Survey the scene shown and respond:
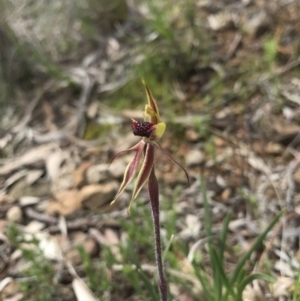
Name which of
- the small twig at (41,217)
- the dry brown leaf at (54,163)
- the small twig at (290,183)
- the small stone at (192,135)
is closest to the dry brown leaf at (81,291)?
the small twig at (41,217)

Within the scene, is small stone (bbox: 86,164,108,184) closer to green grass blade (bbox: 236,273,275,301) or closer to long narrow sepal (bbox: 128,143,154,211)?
green grass blade (bbox: 236,273,275,301)

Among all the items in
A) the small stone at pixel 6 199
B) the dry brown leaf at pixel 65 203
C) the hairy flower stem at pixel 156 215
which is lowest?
the dry brown leaf at pixel 65 203

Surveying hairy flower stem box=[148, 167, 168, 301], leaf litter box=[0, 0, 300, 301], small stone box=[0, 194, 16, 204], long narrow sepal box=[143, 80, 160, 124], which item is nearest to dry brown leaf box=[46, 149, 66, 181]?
leaf litter box=[0, 0, 300, 301]

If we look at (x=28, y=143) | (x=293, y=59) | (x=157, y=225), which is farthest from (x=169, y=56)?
(x=157, y=225)

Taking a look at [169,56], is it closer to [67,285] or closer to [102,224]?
[102,224]

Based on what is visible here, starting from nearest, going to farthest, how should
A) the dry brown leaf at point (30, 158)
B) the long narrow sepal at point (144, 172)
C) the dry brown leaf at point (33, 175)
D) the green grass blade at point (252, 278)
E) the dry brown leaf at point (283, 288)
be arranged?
the long narrow sepal at point (144, 172), the green grass blade at point (252, 278), the dry brown leaf at point (283, 288), the dry brown leaf at point (33, 175), the dry brown leaf at point (30, 158)

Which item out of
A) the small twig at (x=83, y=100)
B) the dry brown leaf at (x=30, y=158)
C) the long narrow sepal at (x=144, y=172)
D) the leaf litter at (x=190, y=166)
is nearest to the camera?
the long narrow sepal at (x=144, y=172)

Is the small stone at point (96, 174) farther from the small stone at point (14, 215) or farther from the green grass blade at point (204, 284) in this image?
the green grass blade at point (204, 284)
